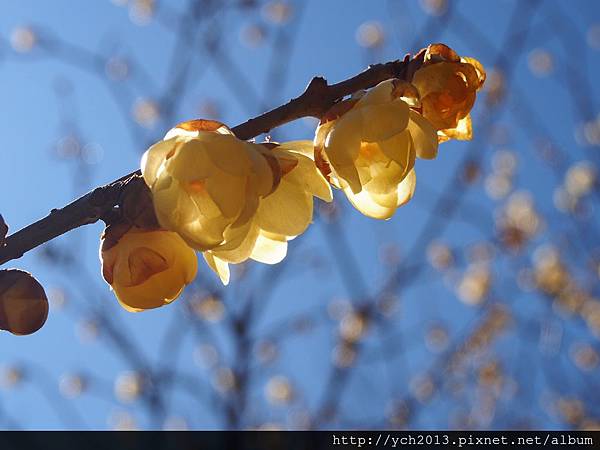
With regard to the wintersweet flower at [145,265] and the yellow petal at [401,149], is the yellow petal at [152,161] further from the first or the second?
the yellow petal at [401,149]

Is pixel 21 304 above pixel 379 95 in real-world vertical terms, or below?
below

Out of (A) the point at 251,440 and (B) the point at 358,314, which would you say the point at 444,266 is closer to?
(B) the point at 358,314

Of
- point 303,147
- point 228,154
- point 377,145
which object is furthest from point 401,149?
point 228,154

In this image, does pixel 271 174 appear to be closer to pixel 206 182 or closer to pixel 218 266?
pixel 206 182

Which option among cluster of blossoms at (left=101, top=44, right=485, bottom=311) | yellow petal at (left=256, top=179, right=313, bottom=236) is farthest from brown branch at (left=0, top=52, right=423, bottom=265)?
yellow petal at (left=256, top=179, right=313, bottom=236)

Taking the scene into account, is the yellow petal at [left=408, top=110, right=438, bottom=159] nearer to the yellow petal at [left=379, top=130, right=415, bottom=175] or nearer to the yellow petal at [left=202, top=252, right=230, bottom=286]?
the yellow petal at [left=379, top=130, right=415, bottom=175]

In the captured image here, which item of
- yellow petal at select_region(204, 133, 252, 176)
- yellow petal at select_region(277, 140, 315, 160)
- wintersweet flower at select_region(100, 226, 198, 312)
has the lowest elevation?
wintersweet flower at select_region(100, 226, 198, 312)
